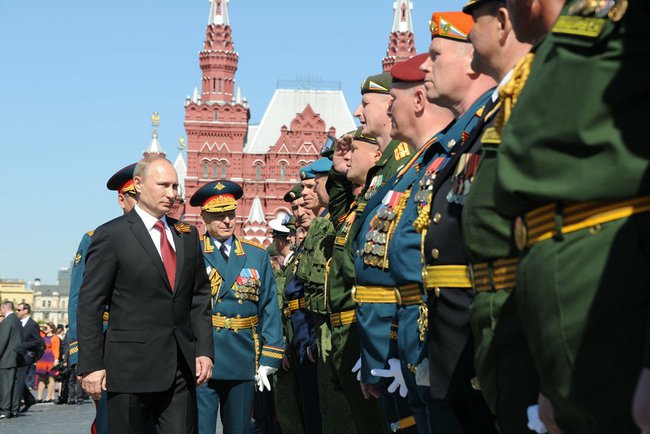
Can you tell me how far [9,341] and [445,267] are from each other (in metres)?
18.0

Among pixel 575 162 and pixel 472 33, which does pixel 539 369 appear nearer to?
pixel 575 162

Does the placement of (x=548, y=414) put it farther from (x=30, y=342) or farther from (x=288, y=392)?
(x=30, y=342)

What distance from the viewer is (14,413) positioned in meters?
19.4

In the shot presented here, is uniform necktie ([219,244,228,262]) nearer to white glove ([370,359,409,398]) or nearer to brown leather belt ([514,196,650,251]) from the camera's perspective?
white glove ([370,359,409,398])

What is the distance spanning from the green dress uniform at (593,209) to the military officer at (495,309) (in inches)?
15.4

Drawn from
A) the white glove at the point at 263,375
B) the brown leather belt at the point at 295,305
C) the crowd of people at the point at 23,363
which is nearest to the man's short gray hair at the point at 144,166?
the white glove at the point at 263,375

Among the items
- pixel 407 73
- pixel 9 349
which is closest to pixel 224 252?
pixel 407 73

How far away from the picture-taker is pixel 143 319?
243 inches

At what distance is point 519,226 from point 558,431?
0.50 metres

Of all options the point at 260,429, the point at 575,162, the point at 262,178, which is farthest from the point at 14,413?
the point at 262,178

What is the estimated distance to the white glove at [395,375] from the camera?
467 centimetres

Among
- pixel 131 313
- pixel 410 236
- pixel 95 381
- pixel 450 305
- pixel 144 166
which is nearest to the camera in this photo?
pixel 450 305

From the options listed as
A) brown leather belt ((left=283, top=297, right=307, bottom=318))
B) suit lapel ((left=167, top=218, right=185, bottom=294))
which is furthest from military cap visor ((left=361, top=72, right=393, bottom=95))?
brown leather belt ((left=283, top=297, right=307, bottom=318))

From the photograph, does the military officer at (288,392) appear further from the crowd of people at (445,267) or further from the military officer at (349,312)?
the military officer at (349,312)
